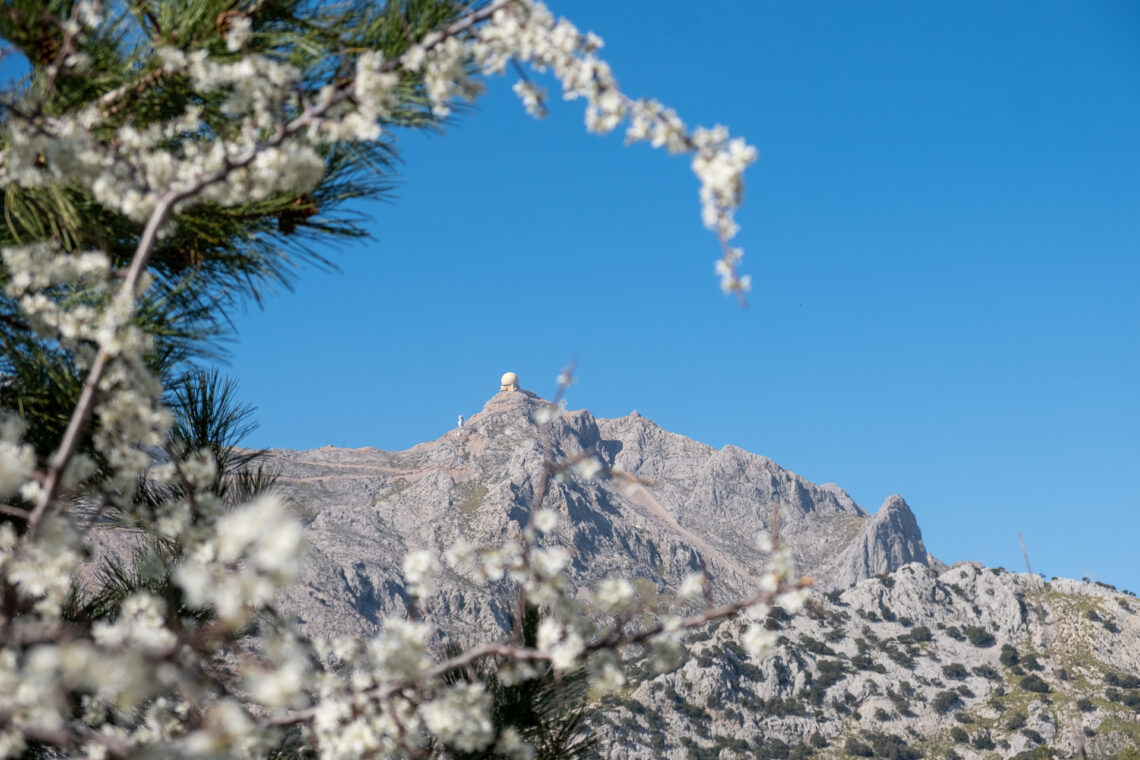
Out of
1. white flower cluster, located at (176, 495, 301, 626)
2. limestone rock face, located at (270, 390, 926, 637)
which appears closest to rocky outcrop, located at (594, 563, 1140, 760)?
limestone rock face, located at (270, 390, 926, 637)

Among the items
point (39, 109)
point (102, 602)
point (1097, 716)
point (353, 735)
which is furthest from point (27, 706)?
point (1097, 716)

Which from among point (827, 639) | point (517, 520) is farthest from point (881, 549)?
point (517, 520)

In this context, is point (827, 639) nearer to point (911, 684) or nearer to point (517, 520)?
point (911, 684)

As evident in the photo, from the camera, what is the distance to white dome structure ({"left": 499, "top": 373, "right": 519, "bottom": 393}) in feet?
578

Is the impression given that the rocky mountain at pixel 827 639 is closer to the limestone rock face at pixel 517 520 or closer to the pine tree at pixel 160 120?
the limestone rock face at pixel 517 520

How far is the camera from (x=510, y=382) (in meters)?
179

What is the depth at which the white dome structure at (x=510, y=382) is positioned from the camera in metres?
176

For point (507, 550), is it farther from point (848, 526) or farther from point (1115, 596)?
point (848, 526)

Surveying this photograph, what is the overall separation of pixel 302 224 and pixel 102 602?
483 centimetres

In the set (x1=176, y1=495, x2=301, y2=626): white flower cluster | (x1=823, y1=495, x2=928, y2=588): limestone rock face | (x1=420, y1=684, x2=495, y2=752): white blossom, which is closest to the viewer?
(x1=176, y1=495, x2=301, y2=626): white flower cluster

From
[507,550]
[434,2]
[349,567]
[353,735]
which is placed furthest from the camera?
[349,567]

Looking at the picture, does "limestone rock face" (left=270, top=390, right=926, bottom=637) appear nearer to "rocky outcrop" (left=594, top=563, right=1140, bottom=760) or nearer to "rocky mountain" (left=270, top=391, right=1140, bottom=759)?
"rocky mountain" (left=270, top=391, right=1140, bottom=759)

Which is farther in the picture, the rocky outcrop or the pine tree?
the rocky outcrop

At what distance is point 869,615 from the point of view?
337 feet
